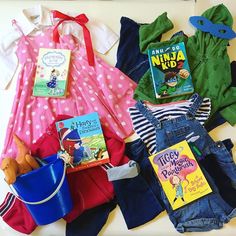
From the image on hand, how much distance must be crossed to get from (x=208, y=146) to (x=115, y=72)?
0.34 meters

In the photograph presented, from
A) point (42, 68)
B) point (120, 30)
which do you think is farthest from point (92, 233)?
point (120, 30)

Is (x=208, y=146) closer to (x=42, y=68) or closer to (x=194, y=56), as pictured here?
(x=194, y=56)

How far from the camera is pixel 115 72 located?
3.40ft

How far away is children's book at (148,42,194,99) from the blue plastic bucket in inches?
14.4

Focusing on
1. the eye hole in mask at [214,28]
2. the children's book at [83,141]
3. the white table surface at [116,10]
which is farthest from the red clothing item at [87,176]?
the eye hole in mask at [214,28]

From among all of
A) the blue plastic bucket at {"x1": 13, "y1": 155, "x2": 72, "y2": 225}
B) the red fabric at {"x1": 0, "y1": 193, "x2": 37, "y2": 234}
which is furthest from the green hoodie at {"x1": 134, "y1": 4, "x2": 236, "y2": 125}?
the red fabric at {"x1": 0, "y1": 193, "x2": 37, "y2": 234}

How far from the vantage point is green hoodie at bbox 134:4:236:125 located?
1.00 metres

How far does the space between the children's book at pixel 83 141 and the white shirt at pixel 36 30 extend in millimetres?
241

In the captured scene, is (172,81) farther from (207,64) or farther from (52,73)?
(52,73)

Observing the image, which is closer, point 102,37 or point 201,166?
point 201,166

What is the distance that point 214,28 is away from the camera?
1.05 metres

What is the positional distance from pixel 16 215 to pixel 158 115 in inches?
18.0

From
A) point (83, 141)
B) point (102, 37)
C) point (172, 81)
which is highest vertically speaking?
point (102, 37)

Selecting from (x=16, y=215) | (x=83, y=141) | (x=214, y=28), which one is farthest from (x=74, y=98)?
(x=214, y=28)
